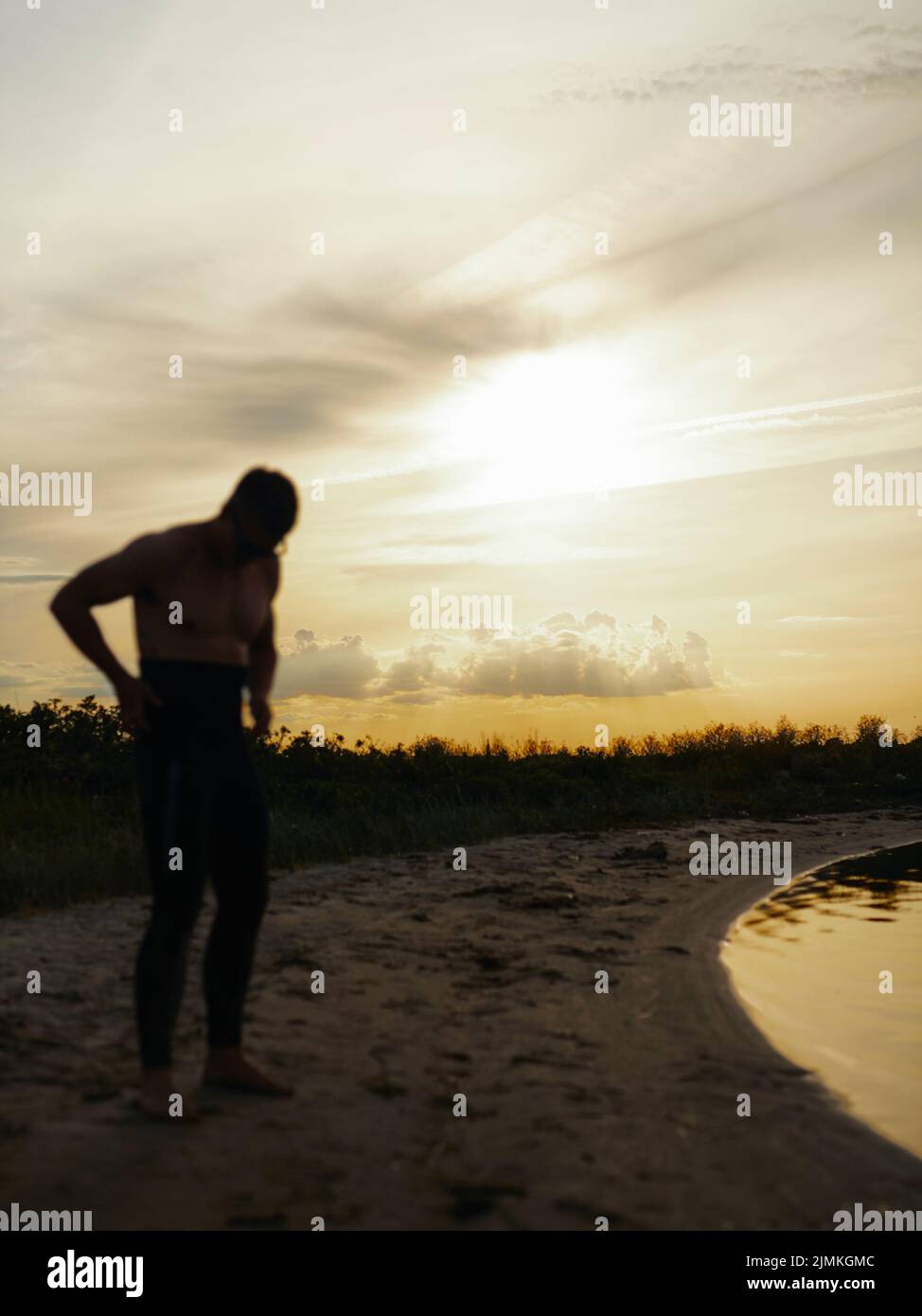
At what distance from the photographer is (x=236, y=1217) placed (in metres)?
3.67

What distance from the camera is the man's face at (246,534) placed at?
4.42 meters

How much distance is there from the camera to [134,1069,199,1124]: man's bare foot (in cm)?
430

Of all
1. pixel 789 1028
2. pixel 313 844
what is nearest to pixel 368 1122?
pixel 789 1028

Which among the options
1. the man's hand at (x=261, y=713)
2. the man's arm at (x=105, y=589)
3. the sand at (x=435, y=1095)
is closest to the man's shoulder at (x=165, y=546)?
the man's arm at (x=105, y=589)

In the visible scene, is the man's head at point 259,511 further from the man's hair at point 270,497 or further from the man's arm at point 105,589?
the man's arm at point 105,589

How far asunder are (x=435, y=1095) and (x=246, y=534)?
237 cm

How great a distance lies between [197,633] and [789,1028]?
4.09 metres

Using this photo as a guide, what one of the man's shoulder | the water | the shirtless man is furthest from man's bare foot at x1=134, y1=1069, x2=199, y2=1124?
the water

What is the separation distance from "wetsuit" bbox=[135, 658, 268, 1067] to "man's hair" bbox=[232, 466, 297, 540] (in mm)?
555

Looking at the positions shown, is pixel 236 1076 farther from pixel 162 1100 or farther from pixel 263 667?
pixel 263 667

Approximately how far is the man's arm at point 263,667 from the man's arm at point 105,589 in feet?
1.82

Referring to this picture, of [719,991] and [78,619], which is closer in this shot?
[78,619]

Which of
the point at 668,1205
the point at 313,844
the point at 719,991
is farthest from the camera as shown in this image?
the point at 313,844
